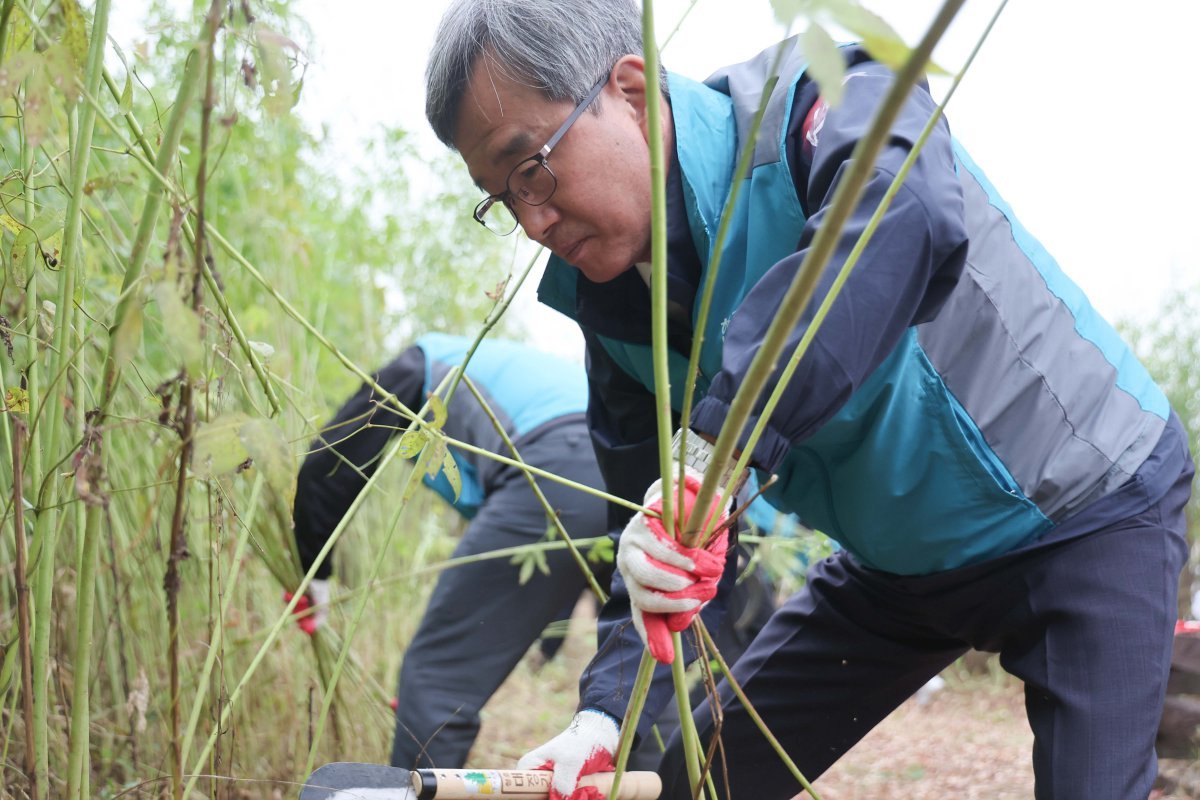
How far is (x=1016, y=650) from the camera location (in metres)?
1.71

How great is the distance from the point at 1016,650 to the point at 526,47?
1.14m

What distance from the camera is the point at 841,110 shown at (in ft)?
4.64

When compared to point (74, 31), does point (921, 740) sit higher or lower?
lower

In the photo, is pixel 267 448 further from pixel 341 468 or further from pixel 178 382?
pixel 341 468

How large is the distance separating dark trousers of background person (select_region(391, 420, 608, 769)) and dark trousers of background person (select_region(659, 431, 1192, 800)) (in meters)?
0.91

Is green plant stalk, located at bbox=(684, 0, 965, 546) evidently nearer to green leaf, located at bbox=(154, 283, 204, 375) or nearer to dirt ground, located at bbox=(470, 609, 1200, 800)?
green leaf, located at bbox=(154, 283, 204, 375)

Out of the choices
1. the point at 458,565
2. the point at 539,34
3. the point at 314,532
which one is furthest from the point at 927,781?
the point at 539,34

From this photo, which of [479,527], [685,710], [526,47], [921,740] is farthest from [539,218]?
[921,740]

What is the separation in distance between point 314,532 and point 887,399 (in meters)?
2.01

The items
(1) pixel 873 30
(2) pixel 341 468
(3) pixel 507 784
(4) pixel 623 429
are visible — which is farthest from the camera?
(2) pixel 341 468

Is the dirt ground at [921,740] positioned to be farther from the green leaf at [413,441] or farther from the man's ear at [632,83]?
the green leaf at [413,441]

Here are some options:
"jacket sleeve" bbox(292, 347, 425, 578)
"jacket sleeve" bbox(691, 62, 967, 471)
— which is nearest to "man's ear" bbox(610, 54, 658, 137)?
"jacket sleeve" bbox(691, 62, 967, 471)

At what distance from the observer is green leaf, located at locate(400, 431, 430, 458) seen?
1265 millimetres

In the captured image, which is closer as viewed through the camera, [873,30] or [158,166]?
[873,30]
